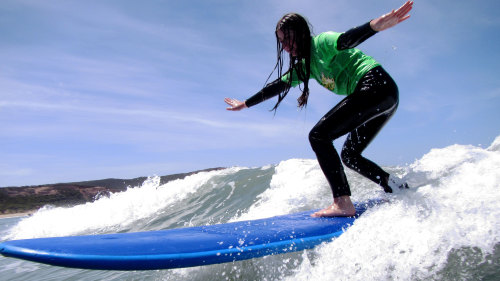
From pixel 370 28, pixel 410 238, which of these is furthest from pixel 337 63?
pixel 410 238

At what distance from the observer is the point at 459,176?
2824 mm

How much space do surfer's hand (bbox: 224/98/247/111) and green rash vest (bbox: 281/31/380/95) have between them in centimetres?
101

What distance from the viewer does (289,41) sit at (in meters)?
2.46

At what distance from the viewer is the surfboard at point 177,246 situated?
1633 mm

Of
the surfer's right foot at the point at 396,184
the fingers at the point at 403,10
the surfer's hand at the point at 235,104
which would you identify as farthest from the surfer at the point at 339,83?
the surfer's hand at the point at 235,104

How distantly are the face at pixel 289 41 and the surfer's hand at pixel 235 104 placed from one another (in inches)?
38.9

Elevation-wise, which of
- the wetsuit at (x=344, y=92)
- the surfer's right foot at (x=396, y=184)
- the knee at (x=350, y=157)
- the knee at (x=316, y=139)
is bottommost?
the surfer's right foot at (x=396, y=184)

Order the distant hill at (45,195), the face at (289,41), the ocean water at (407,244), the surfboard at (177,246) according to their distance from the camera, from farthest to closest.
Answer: the distant hill at (45,195), the face at (289,41), the ocean water at (407,244), the surfboard at (177,246)

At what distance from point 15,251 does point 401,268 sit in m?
2.12

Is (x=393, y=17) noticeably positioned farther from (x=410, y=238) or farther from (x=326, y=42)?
(x=410, y=238)

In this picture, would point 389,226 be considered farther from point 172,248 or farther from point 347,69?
point 172,248

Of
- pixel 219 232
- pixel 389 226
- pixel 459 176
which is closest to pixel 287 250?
pixel 219 232

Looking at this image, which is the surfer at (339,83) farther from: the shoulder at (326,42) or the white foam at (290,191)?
the white foam at (290,191)

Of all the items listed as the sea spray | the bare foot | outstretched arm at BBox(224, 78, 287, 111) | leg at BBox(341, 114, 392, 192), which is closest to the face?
outstretched arm at BBox(224, 78, 287, 111)
